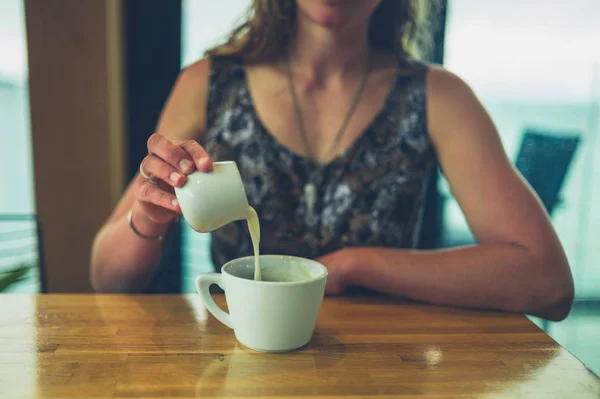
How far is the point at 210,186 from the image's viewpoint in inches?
24.2

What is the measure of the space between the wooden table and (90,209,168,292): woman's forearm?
15 centimetres

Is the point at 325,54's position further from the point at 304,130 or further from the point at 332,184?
the point at 332,184

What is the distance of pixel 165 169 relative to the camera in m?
0.68

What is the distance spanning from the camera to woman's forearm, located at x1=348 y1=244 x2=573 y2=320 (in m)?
0.84

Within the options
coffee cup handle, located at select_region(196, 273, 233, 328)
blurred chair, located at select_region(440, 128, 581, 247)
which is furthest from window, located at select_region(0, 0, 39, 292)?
blurred chair, located at select_region(440, 128, 581, 247)

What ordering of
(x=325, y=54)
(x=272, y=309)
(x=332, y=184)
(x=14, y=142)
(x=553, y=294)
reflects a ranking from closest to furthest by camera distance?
1. (x=272, y=309)
2. (x=553, y=294)
3. (x=332, y=184)
4. (x=325, y=54)
5. (x=14, y=142)

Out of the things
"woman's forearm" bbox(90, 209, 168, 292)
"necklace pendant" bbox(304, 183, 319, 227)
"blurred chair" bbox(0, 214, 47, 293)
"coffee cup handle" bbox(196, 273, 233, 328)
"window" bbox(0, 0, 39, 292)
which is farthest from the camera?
"window" bbox(0, 0, 39, 292)

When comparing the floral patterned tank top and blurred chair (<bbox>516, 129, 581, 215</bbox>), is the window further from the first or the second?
blurred chair (<bbox>516, 129, 581, 215</bbox>)

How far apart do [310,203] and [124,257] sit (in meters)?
0.40

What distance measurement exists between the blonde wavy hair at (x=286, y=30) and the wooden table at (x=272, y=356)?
2.22 ft

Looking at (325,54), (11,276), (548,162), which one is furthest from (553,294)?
(11,276)

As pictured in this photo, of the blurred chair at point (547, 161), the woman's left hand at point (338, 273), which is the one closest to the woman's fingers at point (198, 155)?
the woman's left hand at point (338, 273)

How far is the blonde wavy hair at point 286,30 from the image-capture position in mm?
1214

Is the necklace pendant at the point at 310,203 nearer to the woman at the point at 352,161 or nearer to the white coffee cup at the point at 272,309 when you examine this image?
the woman at the point at 352,161
